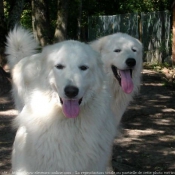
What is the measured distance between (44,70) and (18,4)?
7.77m

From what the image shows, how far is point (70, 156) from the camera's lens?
2857 mm

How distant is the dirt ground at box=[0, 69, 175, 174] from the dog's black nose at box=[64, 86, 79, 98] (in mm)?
2132

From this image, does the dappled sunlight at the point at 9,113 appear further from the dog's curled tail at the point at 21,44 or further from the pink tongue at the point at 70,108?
the pink tongue at the point at 70,108

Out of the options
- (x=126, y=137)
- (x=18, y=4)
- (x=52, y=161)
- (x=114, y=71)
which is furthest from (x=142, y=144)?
(x=18, y=4)

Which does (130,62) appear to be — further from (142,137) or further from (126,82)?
(142,137)

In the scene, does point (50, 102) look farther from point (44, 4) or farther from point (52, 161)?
point (44, 4)

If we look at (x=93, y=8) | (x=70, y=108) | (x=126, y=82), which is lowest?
(x=126, y=82)

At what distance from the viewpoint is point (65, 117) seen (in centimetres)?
290

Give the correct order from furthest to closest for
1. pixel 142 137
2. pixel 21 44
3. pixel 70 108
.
A: pixel 142 137
pixel 21 44
pixel 70 108

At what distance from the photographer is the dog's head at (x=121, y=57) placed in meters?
4.36

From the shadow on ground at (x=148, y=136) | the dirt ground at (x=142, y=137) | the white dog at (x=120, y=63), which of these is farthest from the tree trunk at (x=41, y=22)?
the white dog at (x=120, y=63)

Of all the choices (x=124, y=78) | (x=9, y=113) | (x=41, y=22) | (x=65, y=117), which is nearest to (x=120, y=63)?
(x=124, y=78)

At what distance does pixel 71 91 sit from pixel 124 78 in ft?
6.04

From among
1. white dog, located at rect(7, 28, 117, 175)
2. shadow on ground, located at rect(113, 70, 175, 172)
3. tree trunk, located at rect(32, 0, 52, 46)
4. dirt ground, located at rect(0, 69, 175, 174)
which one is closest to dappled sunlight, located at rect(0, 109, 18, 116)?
dirt ground, located at rect(0, 69, 175, 174)
